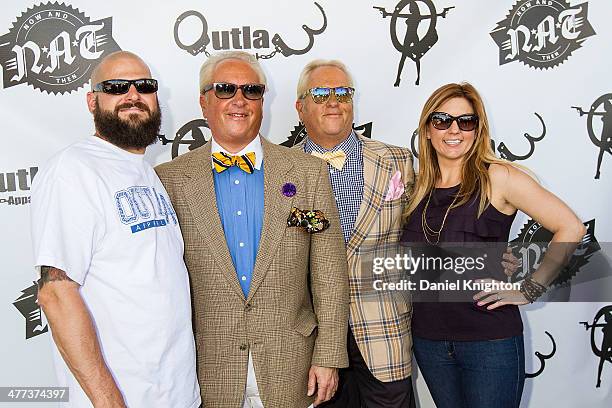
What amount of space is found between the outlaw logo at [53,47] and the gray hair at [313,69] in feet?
3.26

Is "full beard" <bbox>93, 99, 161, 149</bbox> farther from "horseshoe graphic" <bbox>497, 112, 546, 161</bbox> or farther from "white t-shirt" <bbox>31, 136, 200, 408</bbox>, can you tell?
"horseshoe graphic" <bbox>497, 112, 546, 161</bbox>

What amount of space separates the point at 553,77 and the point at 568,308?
1194 millimetres

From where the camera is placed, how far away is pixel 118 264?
66.2 inches

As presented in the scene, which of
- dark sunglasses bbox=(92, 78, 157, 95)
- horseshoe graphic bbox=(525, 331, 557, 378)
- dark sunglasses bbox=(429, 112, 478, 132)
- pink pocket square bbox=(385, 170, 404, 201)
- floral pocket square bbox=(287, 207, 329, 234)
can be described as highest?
dark sunglasses bbox=(92, 78, 157, 95)

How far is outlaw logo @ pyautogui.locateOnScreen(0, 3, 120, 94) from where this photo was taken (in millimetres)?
2951

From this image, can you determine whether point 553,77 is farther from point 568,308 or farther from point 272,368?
point 272,368

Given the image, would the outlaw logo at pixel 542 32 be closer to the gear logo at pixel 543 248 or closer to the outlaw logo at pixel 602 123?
the outlaw logo at pixel 602 123

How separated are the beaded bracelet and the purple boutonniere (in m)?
0.99

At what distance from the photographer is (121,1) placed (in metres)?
2.95

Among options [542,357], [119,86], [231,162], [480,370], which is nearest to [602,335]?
[542,357]

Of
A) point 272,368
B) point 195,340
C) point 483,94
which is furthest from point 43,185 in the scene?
point 483,94

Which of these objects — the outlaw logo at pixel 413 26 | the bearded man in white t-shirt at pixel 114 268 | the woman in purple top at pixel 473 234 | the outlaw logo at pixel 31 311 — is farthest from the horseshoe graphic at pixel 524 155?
the outlaw logo at pixel 31 311

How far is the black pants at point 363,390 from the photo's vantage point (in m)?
2.48

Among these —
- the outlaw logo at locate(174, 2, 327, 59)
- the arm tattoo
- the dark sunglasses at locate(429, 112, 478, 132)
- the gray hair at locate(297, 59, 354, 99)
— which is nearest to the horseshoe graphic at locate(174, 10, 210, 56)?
the outlaw logo at locate(174, 2, 327, 59)
